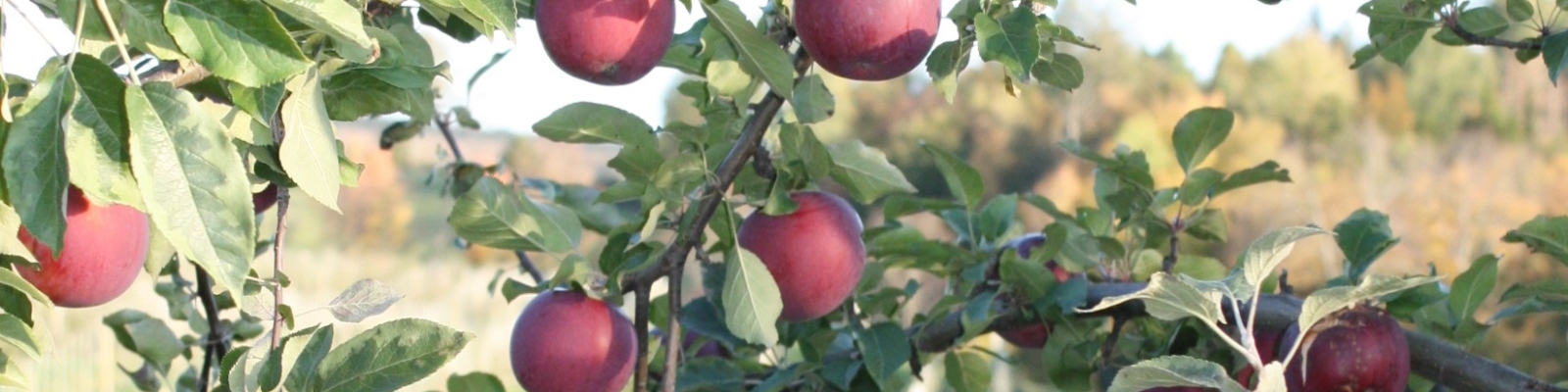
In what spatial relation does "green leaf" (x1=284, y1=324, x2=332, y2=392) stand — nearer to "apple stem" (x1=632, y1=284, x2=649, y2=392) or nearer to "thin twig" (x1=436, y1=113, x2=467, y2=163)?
"apple stem" (x1=632, y1=284, x2=649, y2=392)

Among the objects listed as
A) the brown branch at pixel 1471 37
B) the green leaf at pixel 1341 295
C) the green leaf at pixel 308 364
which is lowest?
the green leaf at pixel 308 364

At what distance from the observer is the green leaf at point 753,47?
2.55 feet

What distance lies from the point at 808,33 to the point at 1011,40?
0.46 feet

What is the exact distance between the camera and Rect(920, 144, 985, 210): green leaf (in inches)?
46.8

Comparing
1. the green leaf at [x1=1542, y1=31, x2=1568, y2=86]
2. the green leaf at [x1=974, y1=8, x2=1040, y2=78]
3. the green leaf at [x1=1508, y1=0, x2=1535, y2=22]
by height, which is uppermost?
the green leaf at [x1=974, y1=8, x2=1040, y2=78]

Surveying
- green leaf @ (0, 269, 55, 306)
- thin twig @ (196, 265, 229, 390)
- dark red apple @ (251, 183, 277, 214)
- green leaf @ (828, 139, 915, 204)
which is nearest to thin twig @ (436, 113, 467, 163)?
thin twig @ (196, 265, 229, 390)

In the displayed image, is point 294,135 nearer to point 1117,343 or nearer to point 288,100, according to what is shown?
point 288,100

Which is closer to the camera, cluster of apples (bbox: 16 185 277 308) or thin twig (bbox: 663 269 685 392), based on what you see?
cluster of apples (bbox: 16 185 277 308)

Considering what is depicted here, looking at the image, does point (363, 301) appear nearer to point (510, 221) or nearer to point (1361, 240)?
point (510, 221)

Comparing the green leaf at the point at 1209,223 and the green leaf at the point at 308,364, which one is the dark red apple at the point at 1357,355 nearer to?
the green leaf at the point at 1209,223

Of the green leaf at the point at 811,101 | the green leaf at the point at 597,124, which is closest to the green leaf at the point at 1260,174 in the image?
the green leaf at the point at 811,101

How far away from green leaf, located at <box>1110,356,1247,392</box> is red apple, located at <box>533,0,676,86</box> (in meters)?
0.36

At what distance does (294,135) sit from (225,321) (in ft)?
2.00

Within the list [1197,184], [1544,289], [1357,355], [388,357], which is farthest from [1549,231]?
[388,357]
